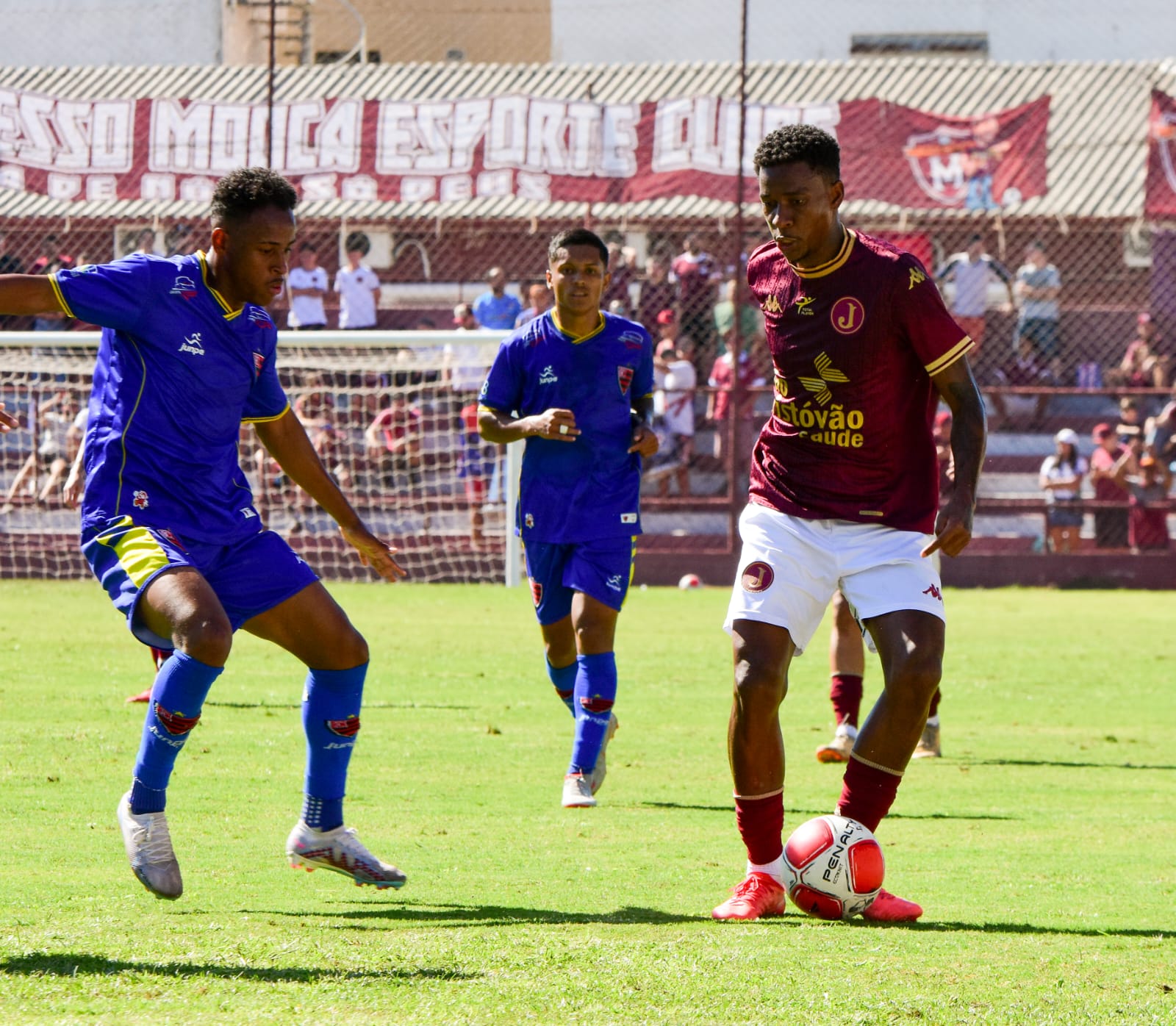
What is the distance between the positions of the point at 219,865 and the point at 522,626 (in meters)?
8.45

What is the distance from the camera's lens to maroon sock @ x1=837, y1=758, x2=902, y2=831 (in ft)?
17.2

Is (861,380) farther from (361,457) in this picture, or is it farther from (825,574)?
(361,457)

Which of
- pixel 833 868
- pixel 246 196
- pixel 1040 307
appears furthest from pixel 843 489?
pixel 1040 307

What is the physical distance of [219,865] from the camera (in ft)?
18.4

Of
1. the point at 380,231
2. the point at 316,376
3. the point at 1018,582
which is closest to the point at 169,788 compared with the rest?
the point at 316,376

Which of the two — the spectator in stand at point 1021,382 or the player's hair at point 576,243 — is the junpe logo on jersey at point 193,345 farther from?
the spectator in stand at point 1021,382

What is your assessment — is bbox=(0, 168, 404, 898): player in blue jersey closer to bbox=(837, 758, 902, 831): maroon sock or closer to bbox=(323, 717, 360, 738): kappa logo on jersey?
bbox=(323, 717, 360, 738): kappa logo on jersey

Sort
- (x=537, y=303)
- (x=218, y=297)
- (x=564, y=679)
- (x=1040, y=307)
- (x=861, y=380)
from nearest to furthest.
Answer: (x=861, y=380) < (x=218, y=297) < (x=564, y=679) < (x=537, y=303) < (x=1040, y=307)

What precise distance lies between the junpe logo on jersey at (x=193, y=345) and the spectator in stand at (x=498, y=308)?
48.3 feet

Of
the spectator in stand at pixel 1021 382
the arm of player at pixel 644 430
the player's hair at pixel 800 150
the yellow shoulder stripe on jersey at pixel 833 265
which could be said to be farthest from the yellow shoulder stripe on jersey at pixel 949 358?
the spectator in stand at pixel 1021 382

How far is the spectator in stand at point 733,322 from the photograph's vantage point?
61.5 feet

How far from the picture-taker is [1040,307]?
847 inches

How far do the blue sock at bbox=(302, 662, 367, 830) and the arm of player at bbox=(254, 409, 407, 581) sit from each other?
47cm

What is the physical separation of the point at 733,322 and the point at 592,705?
11.8m
